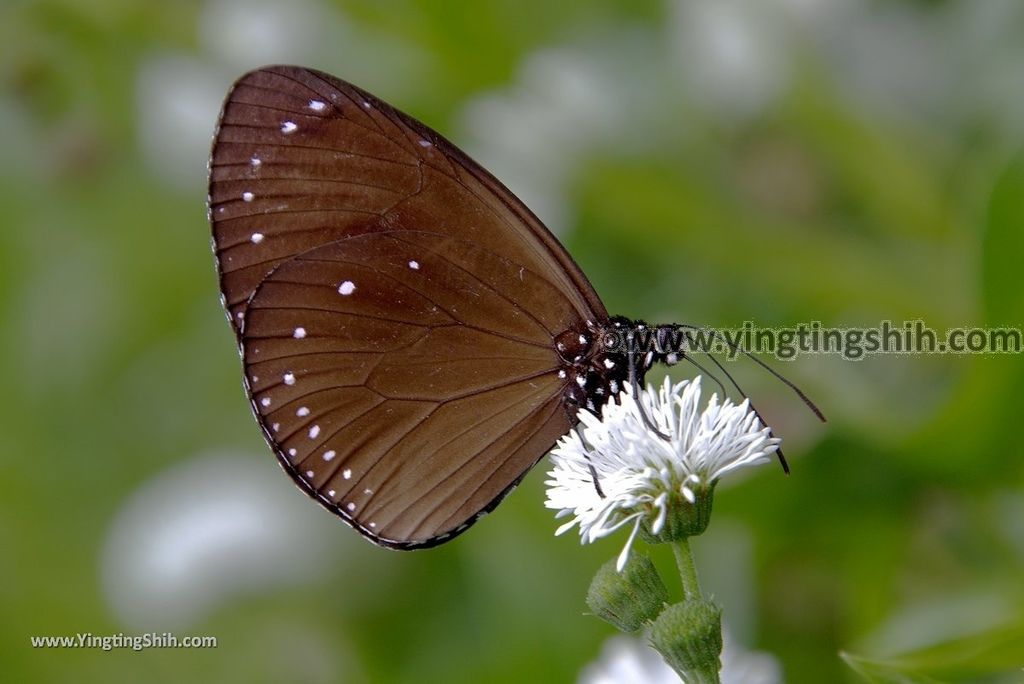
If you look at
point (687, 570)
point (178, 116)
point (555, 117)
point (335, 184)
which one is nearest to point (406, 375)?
point (335, 184)

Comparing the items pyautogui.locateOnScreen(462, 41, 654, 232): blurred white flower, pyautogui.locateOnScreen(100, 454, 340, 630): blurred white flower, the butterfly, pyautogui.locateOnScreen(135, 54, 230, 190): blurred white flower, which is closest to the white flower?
the butterfly

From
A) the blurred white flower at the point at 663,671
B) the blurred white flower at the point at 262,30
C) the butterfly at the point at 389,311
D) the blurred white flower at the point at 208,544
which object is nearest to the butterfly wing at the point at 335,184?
the butterfly at the point at 389,311

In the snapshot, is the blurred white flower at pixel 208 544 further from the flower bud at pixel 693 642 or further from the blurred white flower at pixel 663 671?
the flower bud at pixel 693 642

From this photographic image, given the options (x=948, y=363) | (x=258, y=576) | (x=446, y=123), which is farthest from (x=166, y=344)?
(x=948, y=363)

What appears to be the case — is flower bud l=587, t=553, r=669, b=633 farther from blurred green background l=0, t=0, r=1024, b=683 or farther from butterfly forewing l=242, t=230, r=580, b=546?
blurred green background l=0, t=0, r=1024, b=683

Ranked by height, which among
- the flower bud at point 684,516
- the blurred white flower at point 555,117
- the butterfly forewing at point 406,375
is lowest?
the flower bud at point 684,516

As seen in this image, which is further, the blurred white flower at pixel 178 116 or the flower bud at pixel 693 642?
the blurred white flower at pixel 178 116

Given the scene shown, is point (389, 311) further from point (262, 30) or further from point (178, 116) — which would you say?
point (178, 116)
